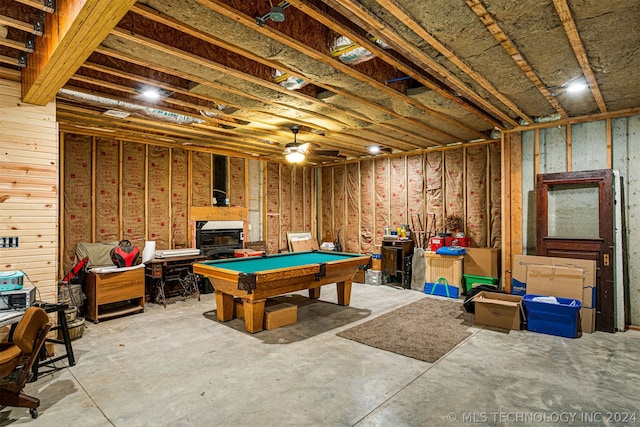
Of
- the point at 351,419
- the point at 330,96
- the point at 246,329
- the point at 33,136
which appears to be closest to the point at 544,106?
the point at 330,96

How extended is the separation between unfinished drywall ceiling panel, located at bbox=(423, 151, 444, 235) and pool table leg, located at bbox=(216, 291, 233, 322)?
4564mm

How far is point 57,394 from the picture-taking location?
9.36 ft

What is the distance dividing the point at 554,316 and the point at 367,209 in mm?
4795

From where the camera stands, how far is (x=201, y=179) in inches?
285

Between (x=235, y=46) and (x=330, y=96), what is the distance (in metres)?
1.53

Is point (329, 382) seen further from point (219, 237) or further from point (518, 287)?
point (219, 237)

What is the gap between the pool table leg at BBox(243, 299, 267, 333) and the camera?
4.25 metres

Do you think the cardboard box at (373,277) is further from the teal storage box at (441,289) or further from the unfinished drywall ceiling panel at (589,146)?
the unfinished drywall ceiling panel at (589,146)

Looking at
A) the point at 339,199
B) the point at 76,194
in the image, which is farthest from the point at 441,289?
the point at 76,194

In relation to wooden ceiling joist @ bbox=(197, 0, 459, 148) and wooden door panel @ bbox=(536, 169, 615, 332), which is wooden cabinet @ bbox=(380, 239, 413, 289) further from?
wooden ceiling joist @ bbox=(197, 0, 459, 148)

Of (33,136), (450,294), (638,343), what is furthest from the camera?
(450,294)

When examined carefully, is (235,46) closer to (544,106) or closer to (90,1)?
(90,1)

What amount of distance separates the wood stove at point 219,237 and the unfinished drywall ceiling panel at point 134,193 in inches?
43.3

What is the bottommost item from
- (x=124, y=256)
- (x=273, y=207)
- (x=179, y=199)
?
(x=124, y=256)
